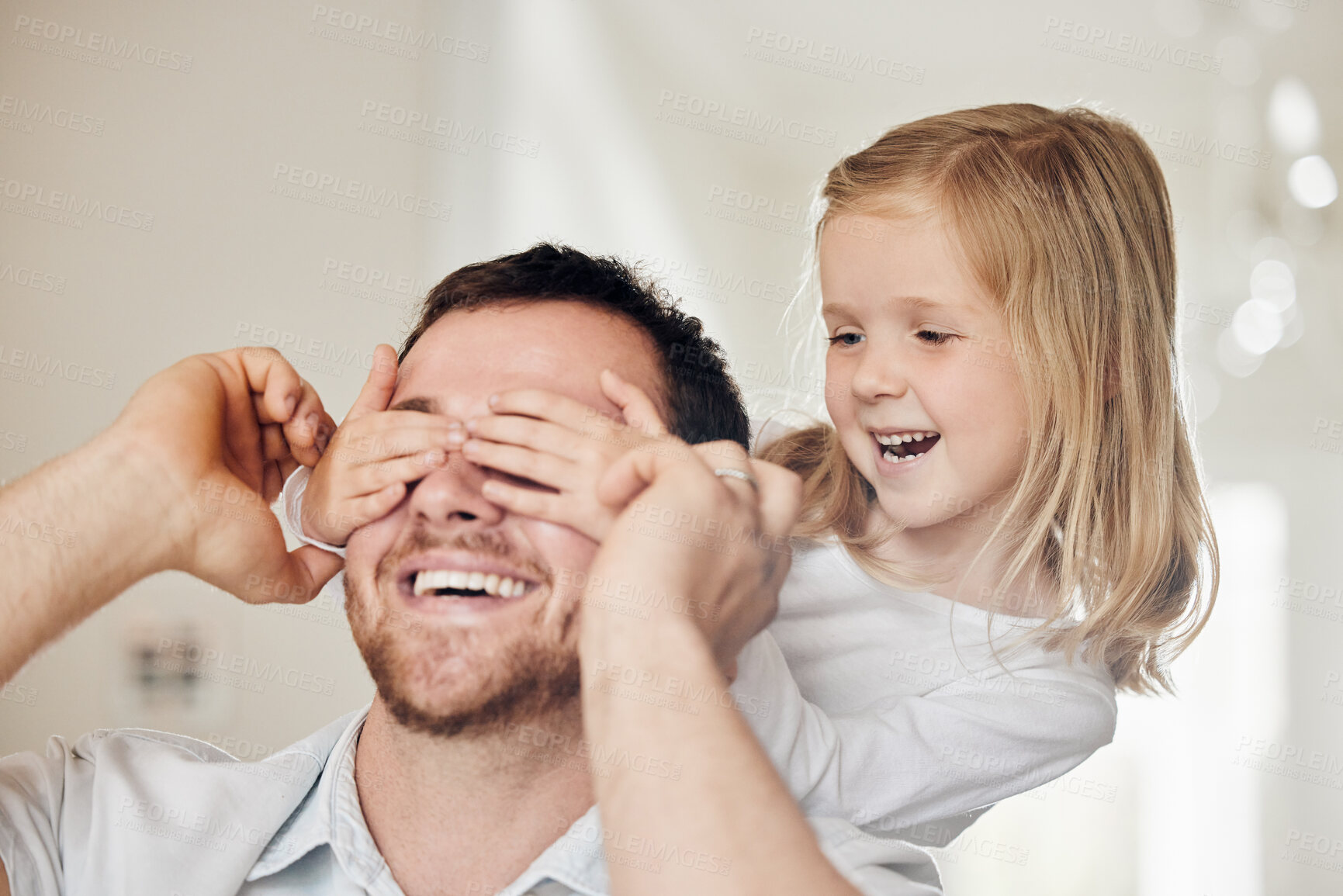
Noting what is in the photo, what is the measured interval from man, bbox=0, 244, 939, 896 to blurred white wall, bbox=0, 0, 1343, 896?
76cm

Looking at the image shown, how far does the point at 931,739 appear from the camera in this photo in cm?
108

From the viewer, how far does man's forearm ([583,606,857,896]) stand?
0.58 m

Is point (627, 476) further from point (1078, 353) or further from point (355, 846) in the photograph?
point (1078, 353)

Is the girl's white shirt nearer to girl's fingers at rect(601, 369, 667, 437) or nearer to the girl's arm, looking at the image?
the girl's arm

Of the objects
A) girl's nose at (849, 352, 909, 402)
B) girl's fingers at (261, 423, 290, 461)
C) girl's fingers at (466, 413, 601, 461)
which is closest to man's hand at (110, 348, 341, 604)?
girl's fingers at (261, 423, 290, 461)

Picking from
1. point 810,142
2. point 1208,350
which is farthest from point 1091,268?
point 1208,350

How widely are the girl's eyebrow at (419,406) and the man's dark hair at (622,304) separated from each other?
0.36 ft

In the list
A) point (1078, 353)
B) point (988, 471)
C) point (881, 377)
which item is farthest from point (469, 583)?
point (1078, 353)

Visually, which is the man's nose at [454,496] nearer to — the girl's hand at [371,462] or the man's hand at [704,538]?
the girl's hand at [371,462]

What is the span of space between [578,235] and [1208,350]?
1939 millimetres

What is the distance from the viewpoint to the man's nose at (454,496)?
797 millimetres

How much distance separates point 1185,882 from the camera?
279 cm

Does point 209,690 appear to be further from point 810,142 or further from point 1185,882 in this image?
point 1185,882

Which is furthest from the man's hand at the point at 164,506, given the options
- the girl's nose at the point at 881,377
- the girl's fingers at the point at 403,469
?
the girl's nose at the point at 881,377
